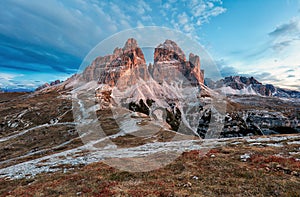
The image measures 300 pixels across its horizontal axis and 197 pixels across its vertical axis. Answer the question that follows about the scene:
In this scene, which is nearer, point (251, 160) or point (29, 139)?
point (251, 160)

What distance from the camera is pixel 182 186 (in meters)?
15.6

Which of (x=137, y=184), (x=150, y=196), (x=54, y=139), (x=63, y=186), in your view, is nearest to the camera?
(x=150, y=196)

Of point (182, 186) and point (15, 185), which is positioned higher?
point (182, 186)

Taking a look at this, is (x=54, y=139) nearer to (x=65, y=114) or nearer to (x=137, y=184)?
(x=65, y=114)

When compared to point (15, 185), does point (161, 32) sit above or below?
above

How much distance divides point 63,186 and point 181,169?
1307cm

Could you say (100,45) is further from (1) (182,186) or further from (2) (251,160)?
(2) (251,160)

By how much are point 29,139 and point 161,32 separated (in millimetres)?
75439

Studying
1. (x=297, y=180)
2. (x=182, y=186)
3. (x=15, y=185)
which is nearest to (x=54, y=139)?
(x=15, y=185)

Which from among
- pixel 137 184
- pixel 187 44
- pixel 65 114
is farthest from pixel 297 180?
pixel 65 114

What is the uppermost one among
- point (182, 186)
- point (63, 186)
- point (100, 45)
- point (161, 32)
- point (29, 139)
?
point (161, 32)

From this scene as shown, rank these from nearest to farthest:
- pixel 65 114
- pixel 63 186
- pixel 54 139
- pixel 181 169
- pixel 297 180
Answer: pixel 297 180 → pixel 63 186 → pixel 181 169 → pixel 54 139 → pixel 65 114

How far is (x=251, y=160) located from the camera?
21.8 metres

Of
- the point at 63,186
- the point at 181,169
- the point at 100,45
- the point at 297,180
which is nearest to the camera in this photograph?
the point at 297,180
